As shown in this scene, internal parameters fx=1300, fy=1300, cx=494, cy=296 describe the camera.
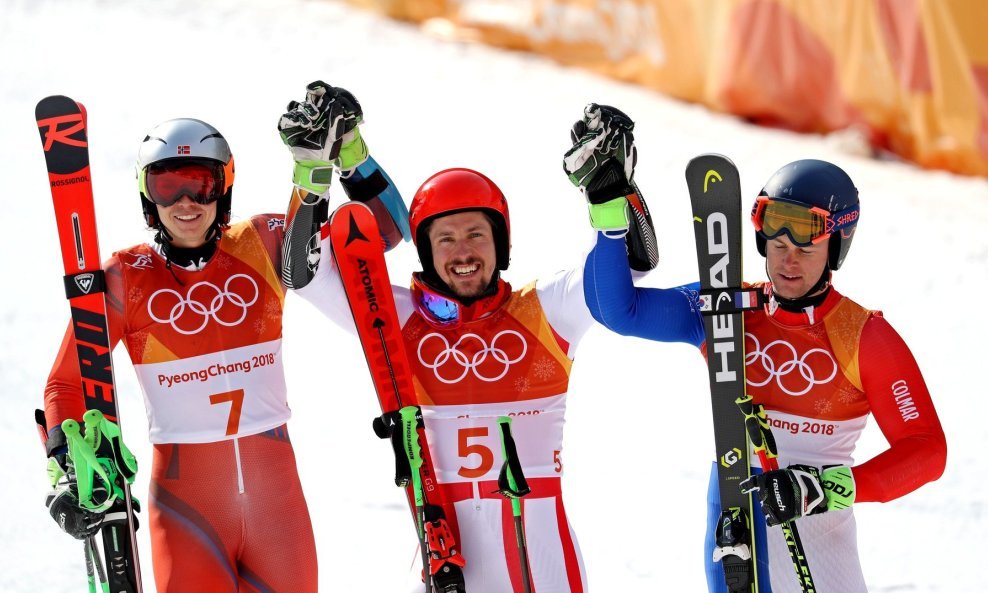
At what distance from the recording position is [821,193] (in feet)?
12.9

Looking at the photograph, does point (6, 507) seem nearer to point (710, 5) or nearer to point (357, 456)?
point (357, 456)

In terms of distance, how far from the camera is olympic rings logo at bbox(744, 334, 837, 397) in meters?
3.97

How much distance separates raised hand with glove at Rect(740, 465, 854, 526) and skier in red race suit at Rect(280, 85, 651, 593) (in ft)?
2.44

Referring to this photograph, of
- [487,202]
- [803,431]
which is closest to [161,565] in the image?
[487,202]

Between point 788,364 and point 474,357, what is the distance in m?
0.99

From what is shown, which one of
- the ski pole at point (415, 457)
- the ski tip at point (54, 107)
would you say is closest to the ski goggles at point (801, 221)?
the ski pole at point (415, 457)

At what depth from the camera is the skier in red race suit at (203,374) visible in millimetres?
4289

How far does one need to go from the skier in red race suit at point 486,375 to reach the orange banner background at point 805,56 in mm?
6420

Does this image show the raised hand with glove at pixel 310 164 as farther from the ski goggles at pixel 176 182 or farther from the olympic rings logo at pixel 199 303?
the ski goggles at pixel 176 182

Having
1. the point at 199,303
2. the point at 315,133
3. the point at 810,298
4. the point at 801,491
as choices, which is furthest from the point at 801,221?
the point at 199,303

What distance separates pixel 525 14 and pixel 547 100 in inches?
60.9

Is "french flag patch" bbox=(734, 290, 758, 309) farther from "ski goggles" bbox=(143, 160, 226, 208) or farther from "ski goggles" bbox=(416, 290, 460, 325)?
"ski goggles" bbox=(143, 160, 226, 208)

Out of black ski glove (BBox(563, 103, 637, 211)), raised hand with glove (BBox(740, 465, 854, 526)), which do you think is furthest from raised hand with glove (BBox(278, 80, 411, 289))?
raised hand with glove (BBox(740, 465, 854, 526))

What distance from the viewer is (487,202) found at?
165 inches
